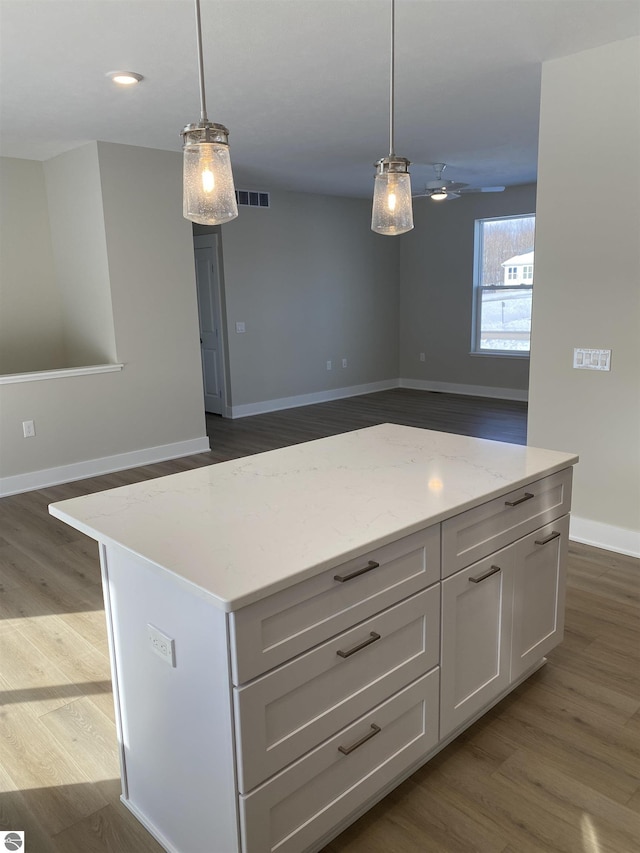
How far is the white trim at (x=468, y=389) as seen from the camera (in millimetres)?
8070

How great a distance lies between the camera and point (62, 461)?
5016 millimetres

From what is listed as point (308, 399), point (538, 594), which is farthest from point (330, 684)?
point (308, 399)

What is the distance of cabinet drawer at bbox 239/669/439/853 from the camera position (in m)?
1.42

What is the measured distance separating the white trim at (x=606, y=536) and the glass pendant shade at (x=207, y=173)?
2841mm

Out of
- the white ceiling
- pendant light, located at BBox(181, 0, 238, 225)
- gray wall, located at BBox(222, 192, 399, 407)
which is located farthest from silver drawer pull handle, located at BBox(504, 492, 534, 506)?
gray wall, located at BBox(222, 192, 399, 407)

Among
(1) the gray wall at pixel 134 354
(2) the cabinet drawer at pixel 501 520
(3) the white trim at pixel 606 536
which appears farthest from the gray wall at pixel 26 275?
(2) the cabinet drawer at pixel 501 520

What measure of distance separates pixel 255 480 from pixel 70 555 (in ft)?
6.85

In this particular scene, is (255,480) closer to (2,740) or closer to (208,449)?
(2,740)

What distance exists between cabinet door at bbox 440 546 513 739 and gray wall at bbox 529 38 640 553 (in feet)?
5.54

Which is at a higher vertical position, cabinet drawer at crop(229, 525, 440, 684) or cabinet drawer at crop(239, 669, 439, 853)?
cabinet drawer at crop(229, 525, 440, 684)

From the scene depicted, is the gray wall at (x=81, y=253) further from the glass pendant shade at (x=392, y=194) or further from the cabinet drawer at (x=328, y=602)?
the cabinet drawer at (x=328, y=602)

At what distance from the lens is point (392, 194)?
1.87m

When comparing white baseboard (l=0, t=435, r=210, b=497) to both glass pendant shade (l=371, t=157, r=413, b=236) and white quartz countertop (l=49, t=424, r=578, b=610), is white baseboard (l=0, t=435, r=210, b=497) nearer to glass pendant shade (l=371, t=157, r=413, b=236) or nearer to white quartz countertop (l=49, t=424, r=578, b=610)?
white quartz countertop (l=49, t=424, r=578, b=610)

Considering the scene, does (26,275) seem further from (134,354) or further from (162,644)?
(162,644)
